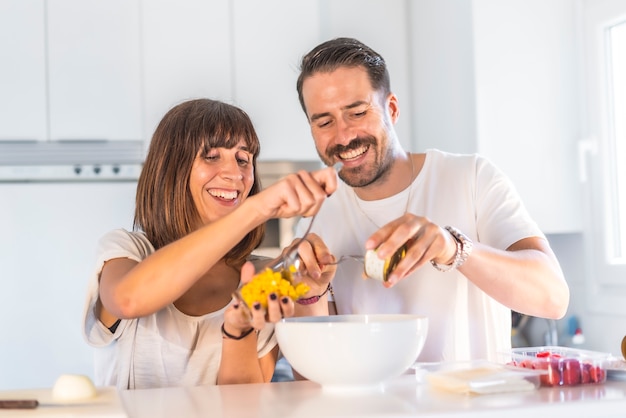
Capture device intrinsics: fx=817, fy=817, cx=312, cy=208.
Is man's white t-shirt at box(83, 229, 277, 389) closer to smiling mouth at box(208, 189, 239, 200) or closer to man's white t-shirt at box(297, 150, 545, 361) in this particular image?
smiling mouth at box(208, 189, 239, 200)

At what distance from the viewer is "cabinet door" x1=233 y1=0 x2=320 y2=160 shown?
9.47 ft

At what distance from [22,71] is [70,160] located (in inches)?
13.1

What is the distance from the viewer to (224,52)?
288cm

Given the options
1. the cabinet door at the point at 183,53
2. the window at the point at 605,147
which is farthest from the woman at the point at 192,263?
the window at the point at 605,147

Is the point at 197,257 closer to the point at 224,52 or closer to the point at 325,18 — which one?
the point at 224,52

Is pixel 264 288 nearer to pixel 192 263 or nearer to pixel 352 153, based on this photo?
pixel 192 263

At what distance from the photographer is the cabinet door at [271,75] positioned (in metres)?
2.89

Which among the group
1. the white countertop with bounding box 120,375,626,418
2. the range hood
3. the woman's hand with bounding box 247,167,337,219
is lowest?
the white countertop with bounding box 120,375,626,418

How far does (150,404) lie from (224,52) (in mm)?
1993

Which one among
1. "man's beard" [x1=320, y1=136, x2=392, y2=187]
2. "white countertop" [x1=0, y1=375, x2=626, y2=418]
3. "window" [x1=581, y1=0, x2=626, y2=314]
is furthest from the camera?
"window" [x1=581, y1=0, x2=626, y2=314]

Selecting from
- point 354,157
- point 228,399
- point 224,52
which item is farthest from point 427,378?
point 224,52

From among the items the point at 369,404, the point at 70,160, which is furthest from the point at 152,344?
the point at 70,160

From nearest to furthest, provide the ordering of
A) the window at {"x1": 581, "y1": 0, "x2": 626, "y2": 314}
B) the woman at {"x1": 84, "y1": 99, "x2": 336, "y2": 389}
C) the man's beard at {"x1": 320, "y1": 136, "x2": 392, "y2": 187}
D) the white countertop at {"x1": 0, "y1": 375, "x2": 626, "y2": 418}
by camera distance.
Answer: the white countertop at {"x1": 0, "y1": 375, "x2": 626, "y2": 418}
the woman at {"x1": 84, "y1": 99, "x2": 336, "y2": 389}
the man's beard at {"x1": 320, "y1": 136, "x2": 392, "y2": 187}
the window at {"x1": 581, "y1": 0, "x2": 626, "y2": 314}

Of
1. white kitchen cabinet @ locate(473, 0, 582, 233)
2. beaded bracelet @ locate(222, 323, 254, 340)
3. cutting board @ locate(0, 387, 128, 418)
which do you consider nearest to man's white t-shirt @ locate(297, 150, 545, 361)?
beaded bracelet @ locate(222, 323, 254, 340)
